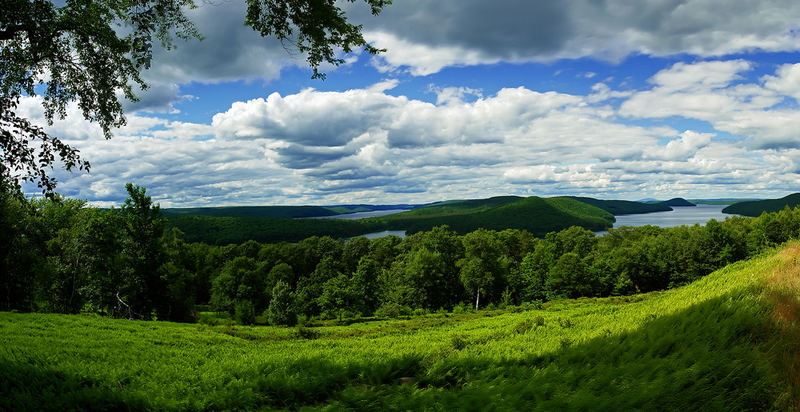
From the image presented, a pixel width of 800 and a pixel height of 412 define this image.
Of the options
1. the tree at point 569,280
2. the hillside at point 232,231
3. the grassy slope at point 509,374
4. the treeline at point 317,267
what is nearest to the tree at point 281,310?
the treeline at point 317,267

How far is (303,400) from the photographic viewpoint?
23.0 ft

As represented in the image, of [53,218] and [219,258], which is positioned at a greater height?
[53,218]

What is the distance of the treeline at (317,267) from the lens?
106 ft

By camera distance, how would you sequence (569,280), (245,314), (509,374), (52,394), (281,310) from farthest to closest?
1. (569,280)
2. (245,314)
3. (281,310)
4. (509,374)
5. (52,394)

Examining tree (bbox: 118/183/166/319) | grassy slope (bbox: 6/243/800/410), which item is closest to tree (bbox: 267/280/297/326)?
tree (bbox: 118/183/166/319)

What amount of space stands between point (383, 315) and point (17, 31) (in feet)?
153

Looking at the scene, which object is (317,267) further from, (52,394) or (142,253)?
(52,394)

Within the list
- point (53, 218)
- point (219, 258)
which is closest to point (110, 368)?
point (53, 218)

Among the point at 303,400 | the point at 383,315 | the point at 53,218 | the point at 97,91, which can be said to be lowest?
the point at 383,315

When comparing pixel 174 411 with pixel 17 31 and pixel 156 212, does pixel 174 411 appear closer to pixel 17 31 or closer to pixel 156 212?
pixel 17 31

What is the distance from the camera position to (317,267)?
240 ft

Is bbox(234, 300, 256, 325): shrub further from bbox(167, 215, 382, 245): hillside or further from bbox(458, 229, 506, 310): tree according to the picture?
bbox(167, 215, 382, 245): hillside

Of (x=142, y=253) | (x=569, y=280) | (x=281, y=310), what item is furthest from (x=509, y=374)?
(x=569, y=280)

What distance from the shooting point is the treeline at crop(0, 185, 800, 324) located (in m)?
32.2
